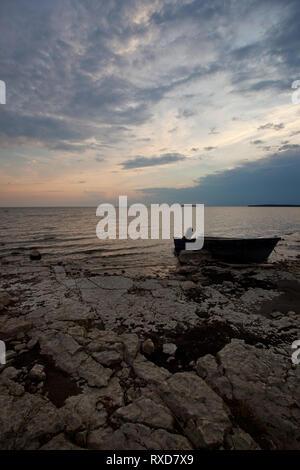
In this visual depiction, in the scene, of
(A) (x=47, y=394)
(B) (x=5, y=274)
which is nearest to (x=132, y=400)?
(A) (x=47, y=394)

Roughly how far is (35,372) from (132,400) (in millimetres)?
1542

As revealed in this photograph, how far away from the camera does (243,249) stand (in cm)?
1134

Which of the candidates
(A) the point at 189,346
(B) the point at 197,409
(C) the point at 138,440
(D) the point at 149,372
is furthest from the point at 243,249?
(C) the point at 138,440

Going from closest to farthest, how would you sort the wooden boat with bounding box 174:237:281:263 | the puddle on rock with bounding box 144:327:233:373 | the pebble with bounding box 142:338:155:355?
1. the puddle on rock with bounding box 144:327:233:373
2. the pebble with bounding box 142:338:155:355
3. the wooden boat with bounding box 174:237:281:263

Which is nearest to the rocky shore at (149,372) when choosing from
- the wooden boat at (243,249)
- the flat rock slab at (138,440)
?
the flat rock slab at (138,440)

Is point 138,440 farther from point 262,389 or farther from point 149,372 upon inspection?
point 262,389

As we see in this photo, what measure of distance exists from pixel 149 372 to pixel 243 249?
9745 mm

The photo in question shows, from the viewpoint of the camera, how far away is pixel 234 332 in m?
4.44

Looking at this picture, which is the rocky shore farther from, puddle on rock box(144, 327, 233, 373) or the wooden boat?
the wooden boat

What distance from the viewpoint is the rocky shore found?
2.32 meters

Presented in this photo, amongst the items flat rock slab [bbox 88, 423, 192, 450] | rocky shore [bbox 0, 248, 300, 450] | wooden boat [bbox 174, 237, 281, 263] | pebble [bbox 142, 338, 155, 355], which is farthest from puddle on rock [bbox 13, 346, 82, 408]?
wooden boat [bbox 174, 237, 281, 263]

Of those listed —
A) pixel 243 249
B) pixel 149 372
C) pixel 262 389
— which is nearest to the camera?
pixel 262 389

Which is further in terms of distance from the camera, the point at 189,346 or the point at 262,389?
the point at 189,346

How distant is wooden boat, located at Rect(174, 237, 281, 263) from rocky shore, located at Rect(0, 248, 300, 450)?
4976 mm
